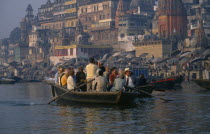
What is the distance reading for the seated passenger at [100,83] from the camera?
80.6 ft

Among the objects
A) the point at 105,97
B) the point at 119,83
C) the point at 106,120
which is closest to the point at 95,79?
the point at 105,97

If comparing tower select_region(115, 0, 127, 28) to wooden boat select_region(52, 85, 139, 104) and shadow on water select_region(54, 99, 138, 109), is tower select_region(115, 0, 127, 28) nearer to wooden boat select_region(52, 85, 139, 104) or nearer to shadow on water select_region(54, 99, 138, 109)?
shadow on water select_region(54, 99, 138, 109)

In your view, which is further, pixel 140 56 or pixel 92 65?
pixel 140 56

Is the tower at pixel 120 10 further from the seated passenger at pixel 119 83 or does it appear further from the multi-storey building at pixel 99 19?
the seated passenger at pixel 119 83

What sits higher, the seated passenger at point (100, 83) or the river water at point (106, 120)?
the seated passenger at point (100, 83)

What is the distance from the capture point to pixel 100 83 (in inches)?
975

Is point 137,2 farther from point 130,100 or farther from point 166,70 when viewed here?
point 130,100

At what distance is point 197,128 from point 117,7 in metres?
143

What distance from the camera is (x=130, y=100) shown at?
2494cm

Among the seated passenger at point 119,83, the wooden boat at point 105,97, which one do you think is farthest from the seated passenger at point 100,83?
the seated passenger at point 119,83

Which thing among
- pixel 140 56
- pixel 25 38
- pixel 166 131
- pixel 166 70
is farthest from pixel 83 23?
pixel 166 131

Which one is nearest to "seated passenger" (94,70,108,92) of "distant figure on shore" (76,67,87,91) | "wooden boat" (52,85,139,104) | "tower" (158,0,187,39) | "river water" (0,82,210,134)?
"wooden boat" (52,85,139,104)

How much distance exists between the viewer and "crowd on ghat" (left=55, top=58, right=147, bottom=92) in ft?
81.0

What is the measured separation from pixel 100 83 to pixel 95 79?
31 cm
